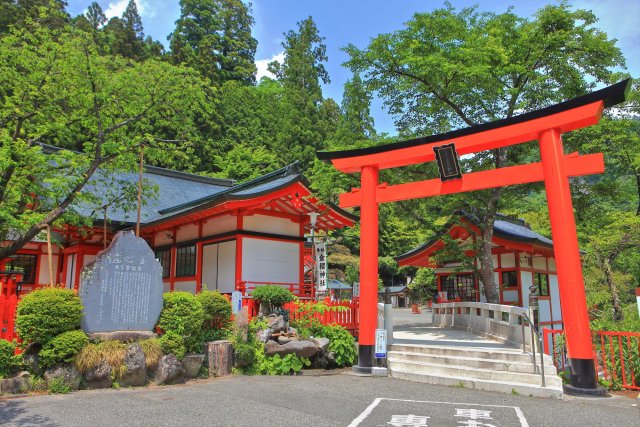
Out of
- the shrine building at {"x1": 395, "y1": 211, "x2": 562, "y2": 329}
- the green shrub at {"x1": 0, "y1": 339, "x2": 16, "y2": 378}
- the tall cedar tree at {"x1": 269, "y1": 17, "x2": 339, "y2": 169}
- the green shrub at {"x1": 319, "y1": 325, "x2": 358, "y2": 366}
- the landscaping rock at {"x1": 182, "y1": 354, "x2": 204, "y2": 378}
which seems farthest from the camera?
the tall cedar tree at {"x1": 269, "y1": 17, "x2": 339, "y2": 169}

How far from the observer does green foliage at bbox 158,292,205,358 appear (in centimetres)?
920

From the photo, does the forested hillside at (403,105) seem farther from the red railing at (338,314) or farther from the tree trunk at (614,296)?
the red railing at (338,314)

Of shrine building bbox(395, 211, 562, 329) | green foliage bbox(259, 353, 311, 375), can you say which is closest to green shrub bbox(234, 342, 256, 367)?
green foliage bbox(259, 353, 311, 375)

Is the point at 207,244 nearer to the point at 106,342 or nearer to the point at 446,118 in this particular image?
the point at 106,342

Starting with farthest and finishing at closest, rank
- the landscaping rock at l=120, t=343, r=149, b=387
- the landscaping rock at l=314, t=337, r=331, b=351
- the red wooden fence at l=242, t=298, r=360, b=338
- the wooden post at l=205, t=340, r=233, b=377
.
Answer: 1. the red wooden fence at l=242, t=298, r=360, b=338
2. the landscaping rock at l=314, t=337, r=331, b=351
3. the wooden post at l=205, t=340, r=233, b=377
4. the landscaping rock at l=120, t=343, r=149, b=387

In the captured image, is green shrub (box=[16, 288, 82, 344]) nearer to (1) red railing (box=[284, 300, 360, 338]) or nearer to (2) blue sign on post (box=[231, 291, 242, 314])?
(2) blue sign on post (box=[231, 291, 242, 314])

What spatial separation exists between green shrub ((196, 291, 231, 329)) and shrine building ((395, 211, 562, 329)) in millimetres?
7898

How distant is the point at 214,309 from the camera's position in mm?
10094

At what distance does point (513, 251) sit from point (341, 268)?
24800 millimetres

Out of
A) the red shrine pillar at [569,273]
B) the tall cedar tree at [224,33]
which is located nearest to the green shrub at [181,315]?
the red shrine pillar at [569,273]

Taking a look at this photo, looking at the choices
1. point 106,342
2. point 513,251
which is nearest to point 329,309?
point 106,342

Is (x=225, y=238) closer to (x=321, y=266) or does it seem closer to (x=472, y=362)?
(x=321, y=266)

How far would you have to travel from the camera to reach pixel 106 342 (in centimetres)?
835

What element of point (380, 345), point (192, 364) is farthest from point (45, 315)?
point (380, 345)
